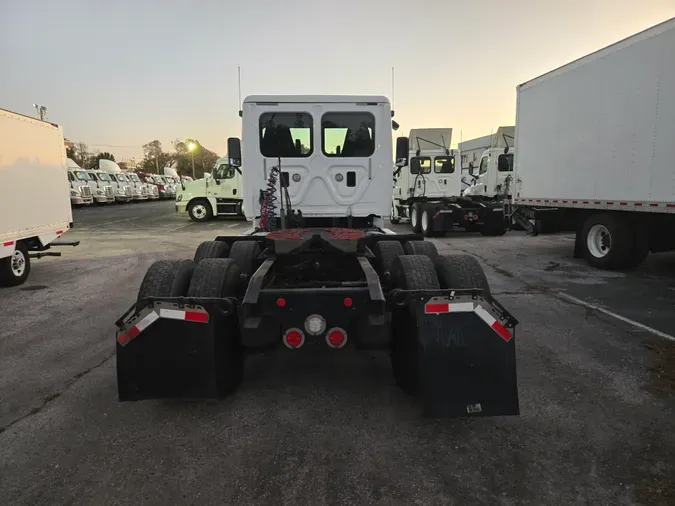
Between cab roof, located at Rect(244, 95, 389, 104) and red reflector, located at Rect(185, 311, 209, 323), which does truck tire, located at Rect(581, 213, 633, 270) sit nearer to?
cab roof, located at Rect(244, 95, 389, 104)

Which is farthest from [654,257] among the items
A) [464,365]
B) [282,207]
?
[464,365]

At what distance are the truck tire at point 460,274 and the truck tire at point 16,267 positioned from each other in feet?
24.6

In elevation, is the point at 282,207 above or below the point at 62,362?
above

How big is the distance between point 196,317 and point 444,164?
15513 mm

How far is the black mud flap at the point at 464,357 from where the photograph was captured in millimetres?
3041

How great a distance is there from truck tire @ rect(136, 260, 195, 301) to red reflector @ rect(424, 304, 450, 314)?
1935mm

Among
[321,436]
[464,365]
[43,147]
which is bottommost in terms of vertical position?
[321,436]

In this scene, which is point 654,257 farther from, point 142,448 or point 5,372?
point 5,372

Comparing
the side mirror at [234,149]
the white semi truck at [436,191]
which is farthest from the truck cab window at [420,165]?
the side mirror at [234,149]

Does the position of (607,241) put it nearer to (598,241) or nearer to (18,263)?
(598,241)

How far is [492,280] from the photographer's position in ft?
27.5

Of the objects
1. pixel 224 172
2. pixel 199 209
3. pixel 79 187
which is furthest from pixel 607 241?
pixel 79 187

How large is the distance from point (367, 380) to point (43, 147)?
8.33 metres

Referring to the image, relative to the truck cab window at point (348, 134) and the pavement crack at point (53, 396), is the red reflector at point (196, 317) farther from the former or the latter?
the truck cab window at point (348, 134)
